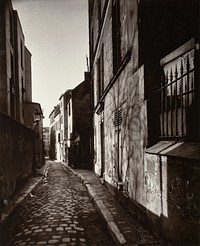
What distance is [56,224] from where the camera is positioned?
6.36m

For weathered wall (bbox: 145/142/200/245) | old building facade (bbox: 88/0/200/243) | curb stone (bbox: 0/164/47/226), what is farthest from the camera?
curb stone (bbox: 0/164/47/226)

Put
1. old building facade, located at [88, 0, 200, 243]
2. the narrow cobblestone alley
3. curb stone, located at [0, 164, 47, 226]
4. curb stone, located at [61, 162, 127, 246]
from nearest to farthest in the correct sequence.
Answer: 1. old building facade, located at [88, 0, 200, 243]
2. curb stone, located at [61, 162, 127, 246]
3. the narrow cobblestone alley
4. curb stone, located at [0, 164, 47, 226]

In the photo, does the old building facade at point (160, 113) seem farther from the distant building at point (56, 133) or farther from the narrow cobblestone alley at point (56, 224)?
the distant building at point (56, 133)

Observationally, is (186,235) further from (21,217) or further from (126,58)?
(21,217)

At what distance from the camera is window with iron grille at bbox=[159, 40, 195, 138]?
13.2ft

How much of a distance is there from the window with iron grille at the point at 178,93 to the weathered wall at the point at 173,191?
12.4 inches

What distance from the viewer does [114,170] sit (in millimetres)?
9367

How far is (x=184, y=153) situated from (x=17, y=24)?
1904 centimetres

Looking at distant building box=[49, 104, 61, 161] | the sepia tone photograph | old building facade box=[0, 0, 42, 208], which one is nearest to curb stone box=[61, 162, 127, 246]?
the sepia tone photograph

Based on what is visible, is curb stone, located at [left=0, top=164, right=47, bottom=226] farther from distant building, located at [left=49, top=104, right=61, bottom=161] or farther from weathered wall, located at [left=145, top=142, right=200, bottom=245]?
distant building, located at [left=49, top=104, right=61, bottom=161]

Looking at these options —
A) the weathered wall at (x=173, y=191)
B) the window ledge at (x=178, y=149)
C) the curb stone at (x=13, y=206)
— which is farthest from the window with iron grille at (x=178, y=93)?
the curb stone at (x=13, y=206)

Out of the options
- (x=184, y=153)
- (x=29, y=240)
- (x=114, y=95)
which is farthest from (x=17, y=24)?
(x=184, y=153)

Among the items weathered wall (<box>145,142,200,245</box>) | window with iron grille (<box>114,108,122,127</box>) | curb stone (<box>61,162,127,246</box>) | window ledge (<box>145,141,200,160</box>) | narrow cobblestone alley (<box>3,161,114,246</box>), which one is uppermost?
window with iron grille (<box>114,108,122,127</box>)

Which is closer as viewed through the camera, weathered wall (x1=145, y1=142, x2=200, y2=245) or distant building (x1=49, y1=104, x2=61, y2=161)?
weathered wall (x1=145, y1=142, x2=200, y2=245)
